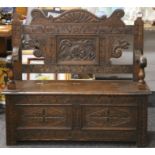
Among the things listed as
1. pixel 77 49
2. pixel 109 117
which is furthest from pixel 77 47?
pixel 109 117

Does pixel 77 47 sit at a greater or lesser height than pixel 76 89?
greater

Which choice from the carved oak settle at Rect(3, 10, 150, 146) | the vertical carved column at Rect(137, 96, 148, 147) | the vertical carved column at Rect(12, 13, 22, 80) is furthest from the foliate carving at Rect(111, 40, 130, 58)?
the vertical carved column at Rect(12, 13, 22, 80)

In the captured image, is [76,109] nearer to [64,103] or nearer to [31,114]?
[64,103]

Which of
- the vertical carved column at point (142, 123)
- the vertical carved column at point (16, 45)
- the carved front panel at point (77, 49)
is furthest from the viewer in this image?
the carved front panel at point (77, 49)

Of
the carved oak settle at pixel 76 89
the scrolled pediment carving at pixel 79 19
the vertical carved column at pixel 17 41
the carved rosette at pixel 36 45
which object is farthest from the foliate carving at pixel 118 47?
the vertical carved column at pixel 17 41

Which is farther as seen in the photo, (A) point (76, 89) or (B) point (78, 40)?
(B) point (78, 40)

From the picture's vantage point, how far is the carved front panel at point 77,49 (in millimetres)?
2479

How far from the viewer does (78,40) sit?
248 centimetres

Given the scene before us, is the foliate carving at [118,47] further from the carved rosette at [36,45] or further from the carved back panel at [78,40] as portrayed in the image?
the carved rosette at [36,45]

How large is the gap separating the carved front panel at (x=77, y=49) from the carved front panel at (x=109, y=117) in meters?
0.43

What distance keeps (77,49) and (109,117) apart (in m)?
0.59

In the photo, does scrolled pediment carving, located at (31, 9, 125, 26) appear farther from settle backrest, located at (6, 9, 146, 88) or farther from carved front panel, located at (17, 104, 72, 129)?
carved front panel, located at (17, 104, 72, 129)

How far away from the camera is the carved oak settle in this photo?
86.7 inches

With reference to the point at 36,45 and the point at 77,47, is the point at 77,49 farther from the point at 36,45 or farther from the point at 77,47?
the point at 36,45
